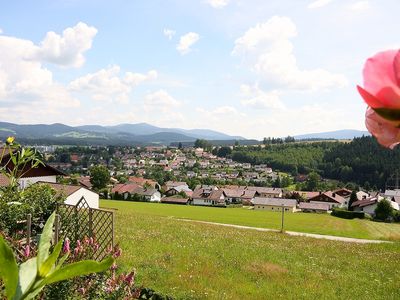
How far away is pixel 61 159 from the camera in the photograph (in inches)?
7333

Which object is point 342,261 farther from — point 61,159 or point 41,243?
point 61,159

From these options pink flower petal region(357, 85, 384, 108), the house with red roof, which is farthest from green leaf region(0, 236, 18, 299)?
the house with red roof

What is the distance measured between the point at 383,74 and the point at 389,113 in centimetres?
6

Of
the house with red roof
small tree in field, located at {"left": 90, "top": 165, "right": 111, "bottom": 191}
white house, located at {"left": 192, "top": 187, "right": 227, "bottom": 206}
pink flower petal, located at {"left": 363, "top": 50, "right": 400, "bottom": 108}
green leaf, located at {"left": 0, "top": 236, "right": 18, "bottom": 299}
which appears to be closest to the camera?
pink flower petal, located at {"left": 363, "top": 50, "right": 400, "bottom": 108}

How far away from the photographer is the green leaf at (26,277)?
0.67 metres

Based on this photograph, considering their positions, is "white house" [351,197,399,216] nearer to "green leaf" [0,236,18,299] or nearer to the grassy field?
the grassy field

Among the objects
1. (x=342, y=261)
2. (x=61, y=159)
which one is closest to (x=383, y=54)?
(x=342, y=261)

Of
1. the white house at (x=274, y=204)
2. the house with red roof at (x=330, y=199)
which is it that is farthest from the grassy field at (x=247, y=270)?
the house with red roof at (x=330, y=199)

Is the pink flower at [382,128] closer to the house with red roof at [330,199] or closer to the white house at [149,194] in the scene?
the white house at [149,194]

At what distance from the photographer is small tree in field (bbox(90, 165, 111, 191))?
81.2 m

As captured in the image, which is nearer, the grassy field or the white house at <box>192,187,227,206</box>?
the grassy field

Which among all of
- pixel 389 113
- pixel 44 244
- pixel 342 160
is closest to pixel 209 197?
pixel 342 160

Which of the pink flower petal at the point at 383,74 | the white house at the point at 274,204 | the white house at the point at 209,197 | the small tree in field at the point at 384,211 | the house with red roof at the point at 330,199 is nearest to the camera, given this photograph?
the pink flower petal at the point at 383,74

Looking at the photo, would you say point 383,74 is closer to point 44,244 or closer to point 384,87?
point 384,87
